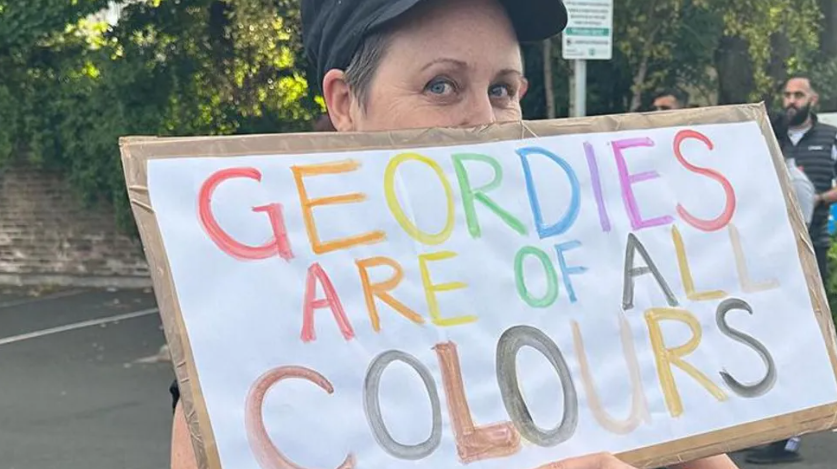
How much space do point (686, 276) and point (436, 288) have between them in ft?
1.32

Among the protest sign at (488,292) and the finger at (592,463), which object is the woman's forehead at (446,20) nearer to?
the protest sign at (488,292)

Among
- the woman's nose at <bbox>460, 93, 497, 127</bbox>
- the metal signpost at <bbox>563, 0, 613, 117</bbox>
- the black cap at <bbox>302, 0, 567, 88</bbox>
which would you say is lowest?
the woman's nose at <bbox>460, 93, 497, 127</bbox>

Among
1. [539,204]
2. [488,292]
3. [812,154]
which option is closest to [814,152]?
[812,154]

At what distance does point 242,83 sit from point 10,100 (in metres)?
2.78

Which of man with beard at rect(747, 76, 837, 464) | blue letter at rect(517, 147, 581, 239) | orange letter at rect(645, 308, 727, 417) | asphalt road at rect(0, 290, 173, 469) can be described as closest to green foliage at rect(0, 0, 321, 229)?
asphalt road at rect(0, 290, 173, 469)

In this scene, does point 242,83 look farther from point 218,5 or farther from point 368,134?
point 368,134

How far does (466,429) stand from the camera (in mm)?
1366

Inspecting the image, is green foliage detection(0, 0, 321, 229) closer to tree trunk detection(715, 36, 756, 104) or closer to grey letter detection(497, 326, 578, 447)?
tree trunk detection(715, 36, 756, 104)

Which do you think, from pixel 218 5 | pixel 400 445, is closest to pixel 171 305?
pixel 400 445

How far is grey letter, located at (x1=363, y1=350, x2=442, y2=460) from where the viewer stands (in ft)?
4.36

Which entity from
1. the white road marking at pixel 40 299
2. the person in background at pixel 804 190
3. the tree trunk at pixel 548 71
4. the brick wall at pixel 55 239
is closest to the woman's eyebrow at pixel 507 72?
the person in background at pixel 804 190

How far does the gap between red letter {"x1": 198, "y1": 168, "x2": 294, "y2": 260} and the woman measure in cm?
29

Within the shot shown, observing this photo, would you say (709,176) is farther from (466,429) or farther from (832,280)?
(832,280)

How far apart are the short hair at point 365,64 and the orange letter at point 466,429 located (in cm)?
45
